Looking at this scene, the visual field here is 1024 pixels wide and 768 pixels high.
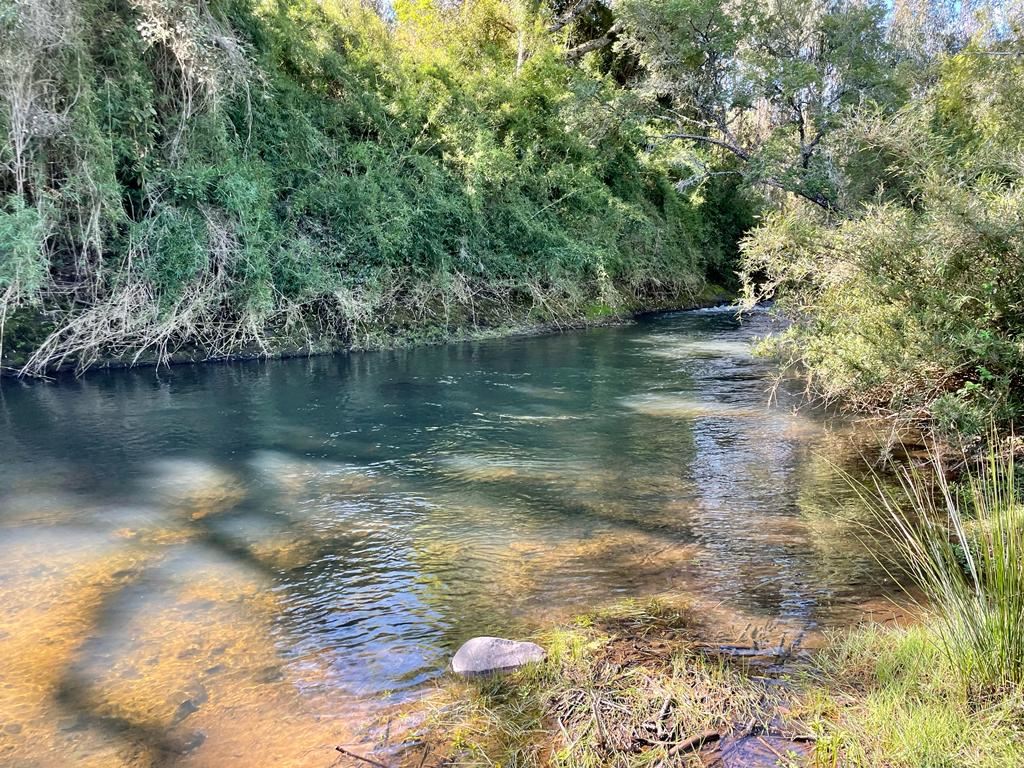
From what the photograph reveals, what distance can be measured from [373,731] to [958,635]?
248 cm

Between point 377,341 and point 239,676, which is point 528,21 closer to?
point 377,341

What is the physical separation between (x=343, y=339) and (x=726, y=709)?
1320 cm

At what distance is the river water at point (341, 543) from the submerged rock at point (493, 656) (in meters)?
0.18

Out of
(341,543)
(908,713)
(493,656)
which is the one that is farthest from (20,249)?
(908,713)

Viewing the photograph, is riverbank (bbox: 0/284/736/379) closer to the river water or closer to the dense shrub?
the dense shrub

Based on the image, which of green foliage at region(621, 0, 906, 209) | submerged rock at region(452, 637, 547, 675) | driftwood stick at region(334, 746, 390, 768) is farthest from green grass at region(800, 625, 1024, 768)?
green foliage at region(621, 0, 906, 209)

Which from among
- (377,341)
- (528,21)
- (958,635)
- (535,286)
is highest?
(528,21)

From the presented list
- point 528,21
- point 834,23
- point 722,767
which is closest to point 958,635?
point 722,767

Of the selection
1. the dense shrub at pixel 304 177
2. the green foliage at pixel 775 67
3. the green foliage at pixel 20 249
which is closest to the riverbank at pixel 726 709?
the green foliage at pixel 20 249

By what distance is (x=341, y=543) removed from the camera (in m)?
5.33

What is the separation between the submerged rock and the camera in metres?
3.48

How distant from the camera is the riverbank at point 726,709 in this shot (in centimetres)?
256

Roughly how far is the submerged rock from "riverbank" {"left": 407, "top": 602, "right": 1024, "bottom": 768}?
7 centimetres

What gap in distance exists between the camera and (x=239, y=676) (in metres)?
3.57
